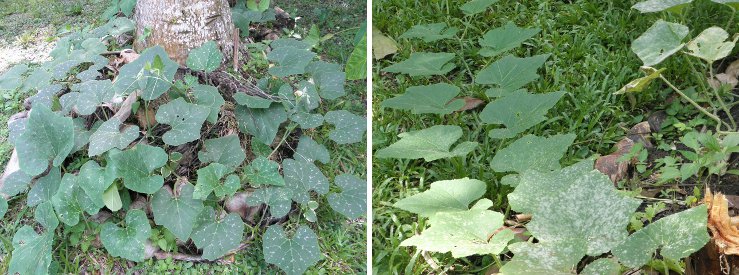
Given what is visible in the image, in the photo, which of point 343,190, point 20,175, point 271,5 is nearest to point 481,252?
point 343,190

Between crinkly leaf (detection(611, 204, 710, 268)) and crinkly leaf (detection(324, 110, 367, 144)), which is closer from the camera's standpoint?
crinkly leaf (detection(611, 204, 710, 268))

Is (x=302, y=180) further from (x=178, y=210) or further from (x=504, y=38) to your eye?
(x=504, y=38)

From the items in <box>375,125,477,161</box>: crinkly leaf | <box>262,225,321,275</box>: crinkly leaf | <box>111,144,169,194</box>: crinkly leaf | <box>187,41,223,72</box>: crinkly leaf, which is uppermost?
<box>187,41,223,72</box>: crinkly leaf

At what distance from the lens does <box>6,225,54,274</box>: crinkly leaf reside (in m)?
1.78

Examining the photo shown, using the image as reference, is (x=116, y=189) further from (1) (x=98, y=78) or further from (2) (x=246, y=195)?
(1) (x=98, y=78)

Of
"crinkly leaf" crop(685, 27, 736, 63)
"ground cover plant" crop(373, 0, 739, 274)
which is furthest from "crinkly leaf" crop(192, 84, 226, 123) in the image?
"crinkly leaf" crop(685, 27, 736, 63)

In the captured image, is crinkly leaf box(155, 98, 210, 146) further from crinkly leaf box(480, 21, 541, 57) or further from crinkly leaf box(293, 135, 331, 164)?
crinkly leaf box(480, 21, 541, 57)

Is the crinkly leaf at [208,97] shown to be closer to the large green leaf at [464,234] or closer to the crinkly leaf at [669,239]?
the large green leaf at [464,234]

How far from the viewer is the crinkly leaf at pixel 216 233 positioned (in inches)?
71.1

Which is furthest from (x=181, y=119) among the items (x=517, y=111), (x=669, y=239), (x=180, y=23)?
(x=669, y=239)

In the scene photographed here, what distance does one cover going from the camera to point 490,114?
1.93 metres

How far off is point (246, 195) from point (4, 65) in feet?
4.32

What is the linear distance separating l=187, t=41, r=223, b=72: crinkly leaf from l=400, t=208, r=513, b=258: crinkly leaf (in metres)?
0.84

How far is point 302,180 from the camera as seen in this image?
1.95 m
